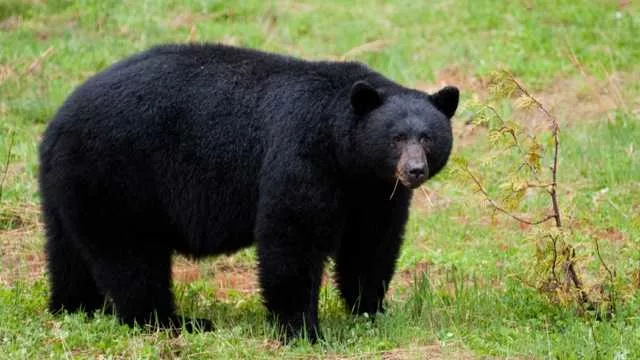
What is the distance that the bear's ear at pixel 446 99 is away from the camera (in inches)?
318

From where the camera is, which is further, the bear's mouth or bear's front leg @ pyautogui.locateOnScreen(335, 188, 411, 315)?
bear's front leg @ pyautogui.locateOnScreen(335, 188, 411, 315)

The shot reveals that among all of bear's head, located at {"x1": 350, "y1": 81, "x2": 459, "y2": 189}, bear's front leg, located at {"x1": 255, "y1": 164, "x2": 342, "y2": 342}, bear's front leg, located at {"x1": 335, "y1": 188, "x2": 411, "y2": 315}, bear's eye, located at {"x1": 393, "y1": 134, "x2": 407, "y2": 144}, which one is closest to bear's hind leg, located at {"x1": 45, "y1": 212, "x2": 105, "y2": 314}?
bear's front leg, located at {"x1": 255, "y1": 164, "x2": 342, "y2": 342}

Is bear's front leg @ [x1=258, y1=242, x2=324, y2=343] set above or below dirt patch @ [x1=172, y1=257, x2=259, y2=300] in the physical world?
above

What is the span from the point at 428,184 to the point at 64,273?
478 centimetres

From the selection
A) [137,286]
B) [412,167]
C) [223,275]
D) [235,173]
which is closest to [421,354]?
[412,167]

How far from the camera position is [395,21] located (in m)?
17.5

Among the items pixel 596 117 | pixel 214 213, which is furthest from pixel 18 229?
pixel 596 117

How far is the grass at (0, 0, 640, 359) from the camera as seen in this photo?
7852mm

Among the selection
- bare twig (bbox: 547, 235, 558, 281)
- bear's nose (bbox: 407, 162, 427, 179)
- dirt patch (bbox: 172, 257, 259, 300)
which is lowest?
dirt patch (bbox: 172, 257, 259, 300)

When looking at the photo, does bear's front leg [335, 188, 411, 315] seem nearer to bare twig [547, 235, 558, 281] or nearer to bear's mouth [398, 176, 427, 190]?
bear's mouth [398, 176, 427, 190]

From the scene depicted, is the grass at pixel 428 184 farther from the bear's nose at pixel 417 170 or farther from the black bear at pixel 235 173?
the bear's nose at pixel 417 170

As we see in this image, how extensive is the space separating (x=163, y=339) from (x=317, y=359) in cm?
101

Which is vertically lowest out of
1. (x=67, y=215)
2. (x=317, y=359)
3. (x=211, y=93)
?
(x=317, y=359)

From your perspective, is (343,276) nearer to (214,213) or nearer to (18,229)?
(214,213)
